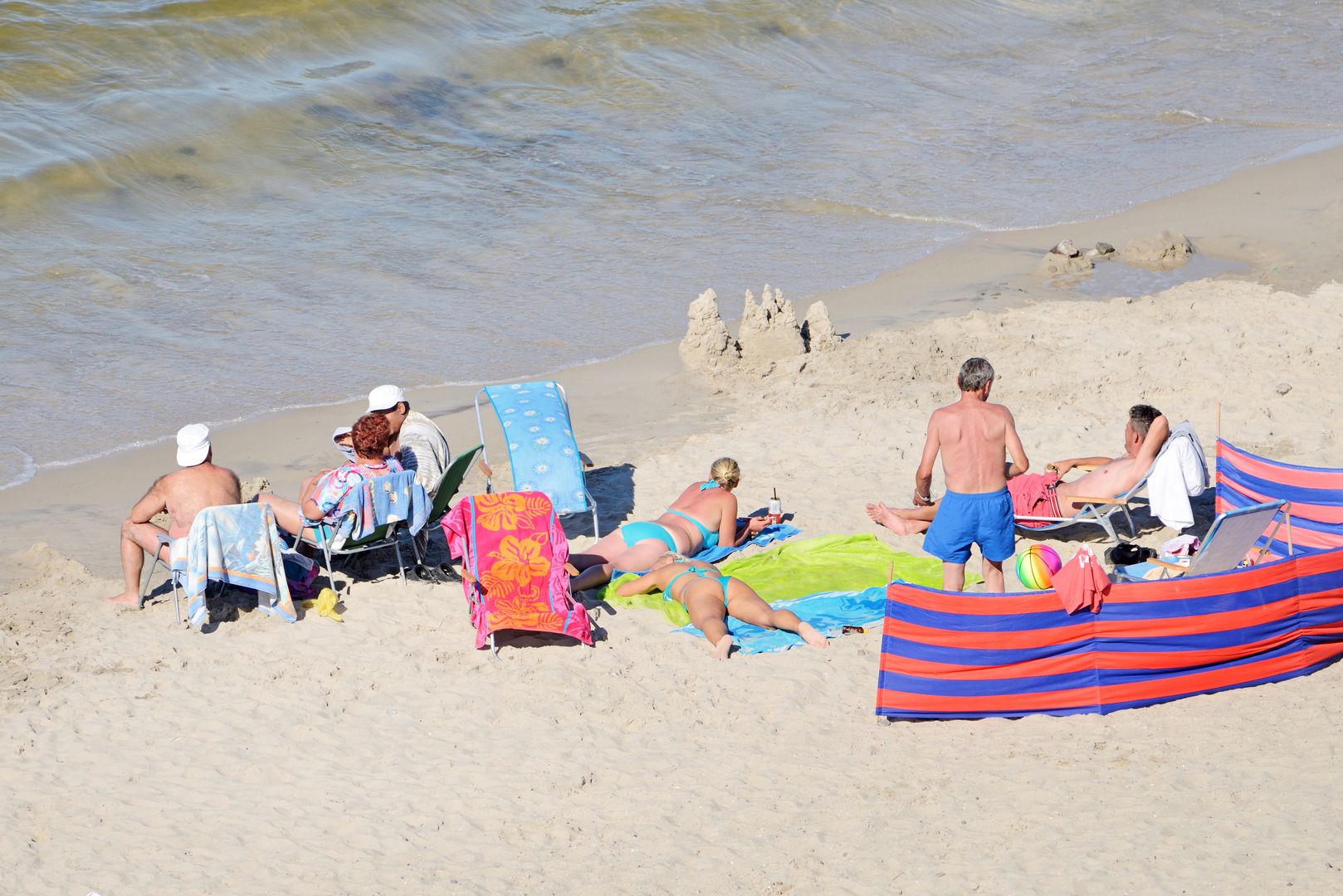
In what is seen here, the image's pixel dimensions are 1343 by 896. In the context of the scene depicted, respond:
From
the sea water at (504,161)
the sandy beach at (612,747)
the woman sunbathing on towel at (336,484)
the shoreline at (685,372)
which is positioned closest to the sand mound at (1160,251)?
the shoreline at (685,372)

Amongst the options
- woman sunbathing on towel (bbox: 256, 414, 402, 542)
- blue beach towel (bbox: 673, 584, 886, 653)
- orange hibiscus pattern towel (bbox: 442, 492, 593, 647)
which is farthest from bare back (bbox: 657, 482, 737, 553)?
woman sunbathing on towel (bbox: 256, 414, 402, 542)

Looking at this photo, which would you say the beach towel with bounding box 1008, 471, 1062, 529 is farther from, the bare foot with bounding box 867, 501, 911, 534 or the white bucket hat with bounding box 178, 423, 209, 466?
the white bucket hat with bounding box 178, 423, 209, 466

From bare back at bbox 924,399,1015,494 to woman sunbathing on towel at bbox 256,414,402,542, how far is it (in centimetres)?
287

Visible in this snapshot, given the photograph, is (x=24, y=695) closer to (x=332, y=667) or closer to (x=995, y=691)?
(x=332, y=667)

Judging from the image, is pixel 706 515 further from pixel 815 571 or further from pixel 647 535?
pixel 815 571

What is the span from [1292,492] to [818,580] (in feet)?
8.15

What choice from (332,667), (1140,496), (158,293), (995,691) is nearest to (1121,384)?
(1140,496)

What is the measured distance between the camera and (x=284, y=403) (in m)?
9.97

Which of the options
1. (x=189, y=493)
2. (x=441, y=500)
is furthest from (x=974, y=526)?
(x=189, y=493)

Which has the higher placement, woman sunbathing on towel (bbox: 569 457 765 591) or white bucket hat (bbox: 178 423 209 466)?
white bucket hat (bbox: 178 423 209 466)

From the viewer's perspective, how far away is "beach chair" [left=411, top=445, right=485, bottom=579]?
7285 mm

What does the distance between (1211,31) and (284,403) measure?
1838cm

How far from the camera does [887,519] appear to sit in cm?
776

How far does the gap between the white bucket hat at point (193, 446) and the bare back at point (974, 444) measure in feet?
12.0
